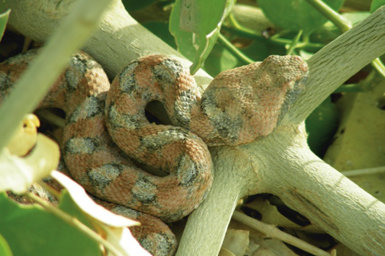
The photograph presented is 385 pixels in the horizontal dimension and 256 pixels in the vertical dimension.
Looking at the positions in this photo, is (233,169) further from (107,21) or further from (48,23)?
(48,23)

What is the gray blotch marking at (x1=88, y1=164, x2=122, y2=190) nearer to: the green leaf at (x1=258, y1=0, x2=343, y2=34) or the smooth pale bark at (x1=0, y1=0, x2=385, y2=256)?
the smooth pale bark at (x1=0, y1=0, x2=385, y2=256)

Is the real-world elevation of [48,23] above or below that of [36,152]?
below

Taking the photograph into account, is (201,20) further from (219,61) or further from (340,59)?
(219,61)

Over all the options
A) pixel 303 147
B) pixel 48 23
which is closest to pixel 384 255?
pixel 303 147

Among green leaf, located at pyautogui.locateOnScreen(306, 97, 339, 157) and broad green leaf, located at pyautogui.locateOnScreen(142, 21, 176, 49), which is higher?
broad green leaf, located at pyautogui.locateOnScreen(142, 21, 176, 49)

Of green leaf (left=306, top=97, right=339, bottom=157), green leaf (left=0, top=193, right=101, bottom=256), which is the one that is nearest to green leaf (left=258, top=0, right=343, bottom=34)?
green leaf (left=306, top=97, right=339, bottom=157)

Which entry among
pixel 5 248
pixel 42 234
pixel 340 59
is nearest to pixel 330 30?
pixel 340 59
